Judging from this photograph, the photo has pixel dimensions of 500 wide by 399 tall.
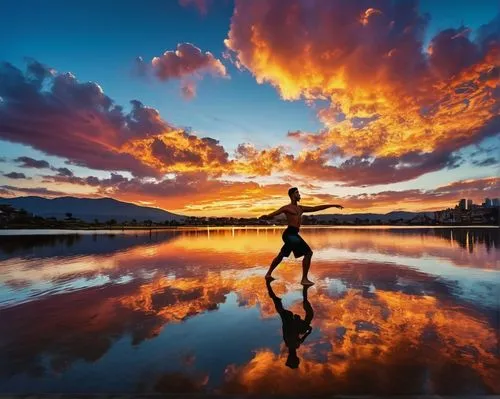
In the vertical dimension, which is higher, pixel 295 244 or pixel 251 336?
pixel 295 244

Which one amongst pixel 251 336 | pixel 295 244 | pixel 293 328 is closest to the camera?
pixel 251 336

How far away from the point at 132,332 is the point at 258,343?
2.15 metres

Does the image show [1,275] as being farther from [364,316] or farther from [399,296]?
[399,296]

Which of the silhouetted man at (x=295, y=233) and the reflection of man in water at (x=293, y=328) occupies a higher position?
the silhouetted man at (x=295, y=233)

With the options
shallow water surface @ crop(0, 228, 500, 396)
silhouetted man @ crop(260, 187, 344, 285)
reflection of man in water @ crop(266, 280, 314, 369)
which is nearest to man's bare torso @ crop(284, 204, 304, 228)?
silhouetted man @ crop(260, 187, 344, 285)

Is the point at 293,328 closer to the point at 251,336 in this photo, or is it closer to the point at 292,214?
the point at 251,336

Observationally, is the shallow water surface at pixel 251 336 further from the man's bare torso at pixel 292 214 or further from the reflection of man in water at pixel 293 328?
the man's bare torso at pixel 292 214

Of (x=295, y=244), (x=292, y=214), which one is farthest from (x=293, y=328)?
(x=292, y=214)

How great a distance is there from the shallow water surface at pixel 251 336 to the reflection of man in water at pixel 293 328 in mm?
25

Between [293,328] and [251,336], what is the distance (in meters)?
0.79

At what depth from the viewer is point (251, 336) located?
5238 mm

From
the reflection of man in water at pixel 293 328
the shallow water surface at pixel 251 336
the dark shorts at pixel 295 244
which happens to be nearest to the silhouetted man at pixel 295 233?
the dark shorts at pixel 295 244

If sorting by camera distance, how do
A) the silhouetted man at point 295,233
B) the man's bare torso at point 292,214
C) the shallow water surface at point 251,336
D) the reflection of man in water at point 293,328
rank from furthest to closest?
the man's bare torso at point 292,214 < the silhouetted man at point 295,233 < the reflection of man in water at point 293,328 < the shallow water surface at point 251,336

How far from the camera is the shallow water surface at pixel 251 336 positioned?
3.72 metres
